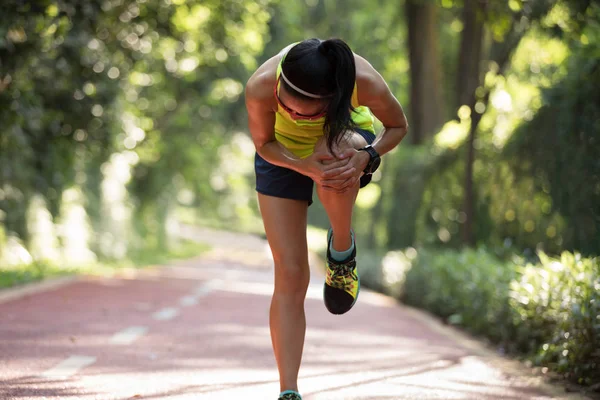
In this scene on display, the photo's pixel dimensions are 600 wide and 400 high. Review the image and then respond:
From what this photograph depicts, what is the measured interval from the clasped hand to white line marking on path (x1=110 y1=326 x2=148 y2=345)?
12.3ft

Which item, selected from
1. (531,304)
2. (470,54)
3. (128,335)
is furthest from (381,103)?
(470,54)

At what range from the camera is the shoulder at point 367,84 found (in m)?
3.96

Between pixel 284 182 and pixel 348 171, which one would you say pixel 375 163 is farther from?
pixel 284 182

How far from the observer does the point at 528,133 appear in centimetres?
1160

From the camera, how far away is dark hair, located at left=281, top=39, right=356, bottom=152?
370cm

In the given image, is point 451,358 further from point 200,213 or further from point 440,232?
point 200,213

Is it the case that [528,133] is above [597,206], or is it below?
above

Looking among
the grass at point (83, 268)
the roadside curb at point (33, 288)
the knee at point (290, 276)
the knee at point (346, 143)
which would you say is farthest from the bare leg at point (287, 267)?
the grass at point (83, 268)

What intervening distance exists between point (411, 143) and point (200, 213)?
172 ft

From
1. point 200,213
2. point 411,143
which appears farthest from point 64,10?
point 200,213

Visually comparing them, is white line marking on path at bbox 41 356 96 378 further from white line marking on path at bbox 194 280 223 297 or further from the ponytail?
white line marking on path at bbox 194 280 223 297

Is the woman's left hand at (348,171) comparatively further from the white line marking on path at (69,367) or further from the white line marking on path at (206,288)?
the white line marking on path at (206,288)

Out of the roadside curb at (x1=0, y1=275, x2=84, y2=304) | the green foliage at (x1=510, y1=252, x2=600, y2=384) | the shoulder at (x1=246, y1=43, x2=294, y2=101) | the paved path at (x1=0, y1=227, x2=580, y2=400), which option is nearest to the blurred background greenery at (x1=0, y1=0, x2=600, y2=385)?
the green foliage at (x1=510, y1=252, x2=600, y2=384)

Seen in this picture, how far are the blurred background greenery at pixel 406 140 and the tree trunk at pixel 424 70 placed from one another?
0.04m
